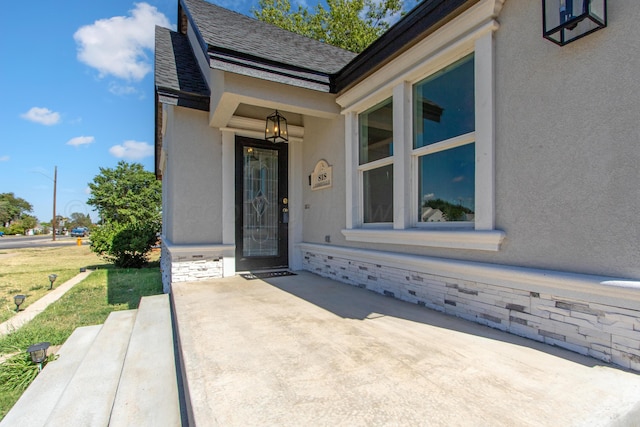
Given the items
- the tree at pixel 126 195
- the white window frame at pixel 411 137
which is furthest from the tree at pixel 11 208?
the white window frame at pixel 411 137

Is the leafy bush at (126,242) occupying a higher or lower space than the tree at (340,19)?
lower

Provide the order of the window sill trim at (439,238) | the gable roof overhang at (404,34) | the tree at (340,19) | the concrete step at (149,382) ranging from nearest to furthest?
the concrete step at (149,382), the window sill trim at (439,238), the gable roof overhang at (404,34), the tree at (340,19)

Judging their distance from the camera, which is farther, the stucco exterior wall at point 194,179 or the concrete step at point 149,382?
the stucco exterior wall at point 194,179

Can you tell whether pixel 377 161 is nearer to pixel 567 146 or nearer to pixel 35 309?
pixel 567 146

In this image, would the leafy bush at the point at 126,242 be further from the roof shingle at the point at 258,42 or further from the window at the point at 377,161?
the window at the point at 377,161

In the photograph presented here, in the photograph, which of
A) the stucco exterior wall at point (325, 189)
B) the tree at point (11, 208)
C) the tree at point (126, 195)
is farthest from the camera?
the tree at point (11, 208)

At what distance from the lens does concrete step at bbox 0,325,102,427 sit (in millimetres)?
2084

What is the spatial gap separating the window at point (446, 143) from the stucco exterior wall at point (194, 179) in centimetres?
344

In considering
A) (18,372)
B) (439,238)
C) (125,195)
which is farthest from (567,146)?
(125,195)

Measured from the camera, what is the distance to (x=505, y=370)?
Answer: 1.92 meters

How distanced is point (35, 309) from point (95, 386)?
4.16 m

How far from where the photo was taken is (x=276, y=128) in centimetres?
526

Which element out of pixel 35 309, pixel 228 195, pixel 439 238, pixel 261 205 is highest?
pixel 228 195

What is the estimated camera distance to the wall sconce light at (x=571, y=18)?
201 centimetres
